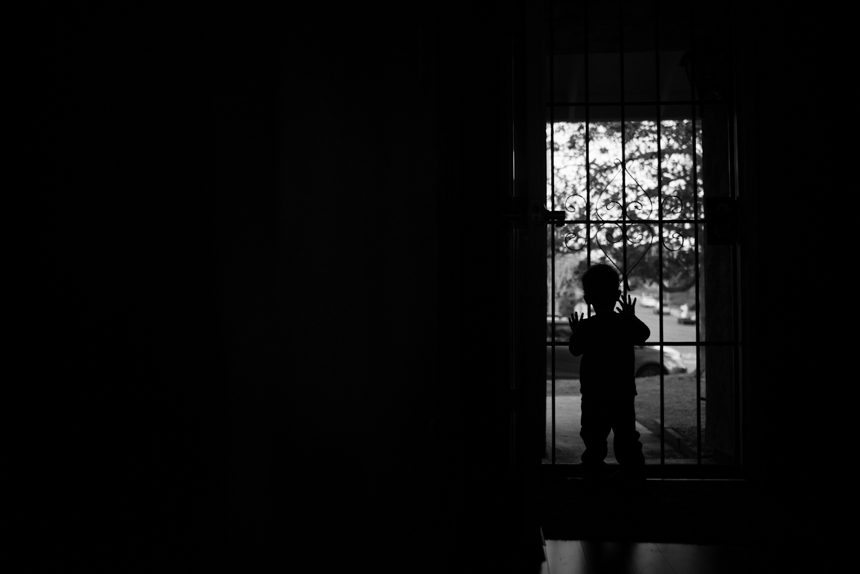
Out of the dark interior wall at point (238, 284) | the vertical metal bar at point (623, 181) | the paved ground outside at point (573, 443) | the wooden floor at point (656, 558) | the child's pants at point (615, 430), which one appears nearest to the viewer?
the dark interior wall at point (238, 284)

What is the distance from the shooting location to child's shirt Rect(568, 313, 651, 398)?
2.38m

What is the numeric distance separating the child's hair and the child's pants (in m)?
0.45

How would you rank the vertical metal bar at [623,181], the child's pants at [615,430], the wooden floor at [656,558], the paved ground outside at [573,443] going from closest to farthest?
the wooden floor at [656,558]
the child's pants at [615,430]
the vertical metal bar at [623,181]
the paved ground outside at [573,443]

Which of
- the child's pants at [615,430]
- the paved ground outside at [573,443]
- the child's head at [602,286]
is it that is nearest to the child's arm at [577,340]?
the child's head at [602,286]

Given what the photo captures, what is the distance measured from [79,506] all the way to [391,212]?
431mm

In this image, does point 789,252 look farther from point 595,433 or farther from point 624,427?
point 595,433

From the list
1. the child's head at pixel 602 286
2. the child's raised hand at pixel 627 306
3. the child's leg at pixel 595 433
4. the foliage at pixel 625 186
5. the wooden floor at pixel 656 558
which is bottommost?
the wooden floor at pixel 656 558

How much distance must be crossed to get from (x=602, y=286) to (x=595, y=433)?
24.5 inches

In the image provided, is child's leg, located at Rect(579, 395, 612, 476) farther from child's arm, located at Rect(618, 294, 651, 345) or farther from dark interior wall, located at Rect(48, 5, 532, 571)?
dark interior wall, located at Rect(48, 5, 532, 571)

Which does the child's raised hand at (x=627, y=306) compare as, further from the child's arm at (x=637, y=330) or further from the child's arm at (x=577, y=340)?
the child's arm at (x=577, y=340)

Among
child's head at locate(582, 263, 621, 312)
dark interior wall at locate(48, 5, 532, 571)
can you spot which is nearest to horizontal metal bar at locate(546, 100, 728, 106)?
child's head at locate(582, 263, 621, 312)

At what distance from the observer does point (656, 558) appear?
171cm

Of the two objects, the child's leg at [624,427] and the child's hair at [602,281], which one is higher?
the child's hair at [602,281]

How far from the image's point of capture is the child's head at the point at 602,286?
2.39m
